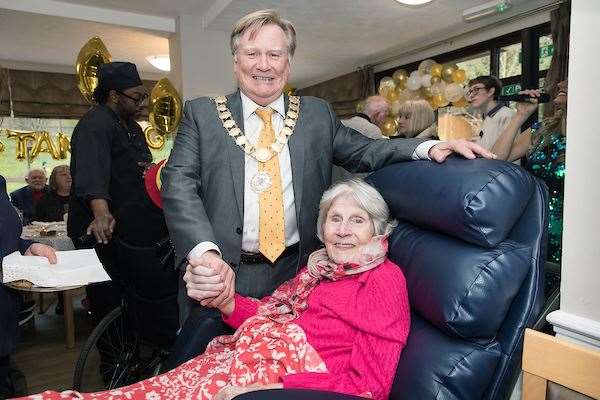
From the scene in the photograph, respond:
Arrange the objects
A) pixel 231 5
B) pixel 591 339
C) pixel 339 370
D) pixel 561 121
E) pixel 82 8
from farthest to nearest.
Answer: pixel 82 8 < pixel 231 5 < pixel 561 121 < pixel 339 370 < pixel 591 339

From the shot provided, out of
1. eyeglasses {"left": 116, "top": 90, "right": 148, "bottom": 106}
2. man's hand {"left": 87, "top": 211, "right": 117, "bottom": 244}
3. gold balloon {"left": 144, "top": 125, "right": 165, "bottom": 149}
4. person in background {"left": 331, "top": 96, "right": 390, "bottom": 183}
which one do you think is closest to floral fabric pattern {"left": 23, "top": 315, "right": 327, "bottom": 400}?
man's hand {"left": 87, "top": 211, "right": 117, "bottom": 244}

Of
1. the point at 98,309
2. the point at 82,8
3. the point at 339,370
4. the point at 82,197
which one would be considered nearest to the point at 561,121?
the point at 339,370

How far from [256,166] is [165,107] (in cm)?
374

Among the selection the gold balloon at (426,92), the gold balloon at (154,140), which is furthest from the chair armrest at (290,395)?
the gold balloon at (154,140)

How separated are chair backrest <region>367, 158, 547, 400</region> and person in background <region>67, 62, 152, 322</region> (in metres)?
1.48

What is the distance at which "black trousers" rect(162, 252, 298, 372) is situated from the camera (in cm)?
143

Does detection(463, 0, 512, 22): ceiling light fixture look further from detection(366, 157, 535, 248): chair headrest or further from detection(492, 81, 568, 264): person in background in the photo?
detection(366, 157, 535, 248): chair headrest

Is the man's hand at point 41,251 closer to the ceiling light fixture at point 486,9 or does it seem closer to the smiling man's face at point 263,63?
the smiling man's face at point 263,63

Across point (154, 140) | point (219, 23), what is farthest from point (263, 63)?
point (154, 140)

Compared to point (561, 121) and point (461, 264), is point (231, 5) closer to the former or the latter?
point (561, 121)

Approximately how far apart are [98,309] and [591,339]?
255 centimetres

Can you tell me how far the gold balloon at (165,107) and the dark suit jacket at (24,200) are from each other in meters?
1.63

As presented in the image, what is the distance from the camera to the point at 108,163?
235 cm

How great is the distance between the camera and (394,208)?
1343mm
